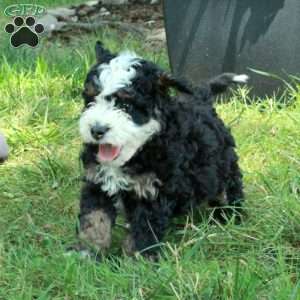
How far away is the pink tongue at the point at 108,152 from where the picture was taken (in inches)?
138

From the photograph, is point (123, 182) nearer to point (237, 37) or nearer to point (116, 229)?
point (116, 229)

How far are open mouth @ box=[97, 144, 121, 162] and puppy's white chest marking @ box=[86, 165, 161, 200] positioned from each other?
0.10m

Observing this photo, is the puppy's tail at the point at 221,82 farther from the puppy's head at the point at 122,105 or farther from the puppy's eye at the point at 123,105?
the puppy's eye at the point at 123,105

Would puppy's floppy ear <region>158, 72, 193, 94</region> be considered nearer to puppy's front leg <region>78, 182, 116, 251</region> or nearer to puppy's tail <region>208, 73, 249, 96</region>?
puppy's front leg <region>78, 182, 116, 251</region>

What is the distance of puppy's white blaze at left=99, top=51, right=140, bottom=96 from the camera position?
3.43 m

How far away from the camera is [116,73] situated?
3.46 meters

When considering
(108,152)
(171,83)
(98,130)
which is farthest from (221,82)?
(98,130)

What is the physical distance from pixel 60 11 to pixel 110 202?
591 centimetres

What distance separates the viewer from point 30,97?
5812 mm

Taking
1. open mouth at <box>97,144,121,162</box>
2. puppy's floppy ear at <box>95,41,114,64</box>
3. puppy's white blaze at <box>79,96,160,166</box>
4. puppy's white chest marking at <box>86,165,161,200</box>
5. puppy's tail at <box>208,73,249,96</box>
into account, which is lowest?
puppy's white chest marking at <box>86,165,161,200</box>

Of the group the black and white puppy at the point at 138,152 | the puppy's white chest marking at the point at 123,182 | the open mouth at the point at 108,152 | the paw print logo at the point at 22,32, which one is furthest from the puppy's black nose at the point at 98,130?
the paw print logo at the point at 22,32

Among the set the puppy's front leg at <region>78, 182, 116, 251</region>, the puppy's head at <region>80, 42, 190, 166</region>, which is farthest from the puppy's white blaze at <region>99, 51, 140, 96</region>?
the puppy's front leg at <region>78, 182, 116, 251</region>

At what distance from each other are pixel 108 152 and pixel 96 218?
34 cm

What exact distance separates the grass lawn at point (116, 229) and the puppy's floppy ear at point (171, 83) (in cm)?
66
